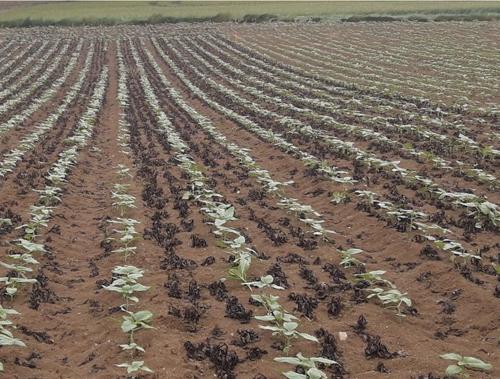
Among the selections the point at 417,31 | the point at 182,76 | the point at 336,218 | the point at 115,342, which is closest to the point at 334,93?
the point at 182,76

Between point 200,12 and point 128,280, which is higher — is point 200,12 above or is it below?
above

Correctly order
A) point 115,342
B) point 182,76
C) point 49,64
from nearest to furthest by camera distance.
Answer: point 115,342
point 182,76
point 49,64

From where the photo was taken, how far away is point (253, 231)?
8211 mm

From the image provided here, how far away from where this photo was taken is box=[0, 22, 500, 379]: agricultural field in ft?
16.2

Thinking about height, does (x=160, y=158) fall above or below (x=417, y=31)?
below

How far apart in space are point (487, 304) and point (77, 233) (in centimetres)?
572

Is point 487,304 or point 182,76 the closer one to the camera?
point 487,304

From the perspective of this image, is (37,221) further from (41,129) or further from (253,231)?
(41,129)

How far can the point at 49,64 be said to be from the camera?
30.0 metres

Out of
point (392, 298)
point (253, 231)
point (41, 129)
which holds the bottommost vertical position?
point (253, 231)

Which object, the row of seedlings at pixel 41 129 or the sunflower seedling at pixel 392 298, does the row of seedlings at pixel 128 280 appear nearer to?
the row of seedlings at pixel 41 129

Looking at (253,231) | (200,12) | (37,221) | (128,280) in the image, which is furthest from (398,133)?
(200,12)

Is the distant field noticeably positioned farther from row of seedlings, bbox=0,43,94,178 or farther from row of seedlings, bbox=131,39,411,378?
row of seedlings, bbox=131,39,411,378

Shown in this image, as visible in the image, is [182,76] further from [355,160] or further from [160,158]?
[355,160]
